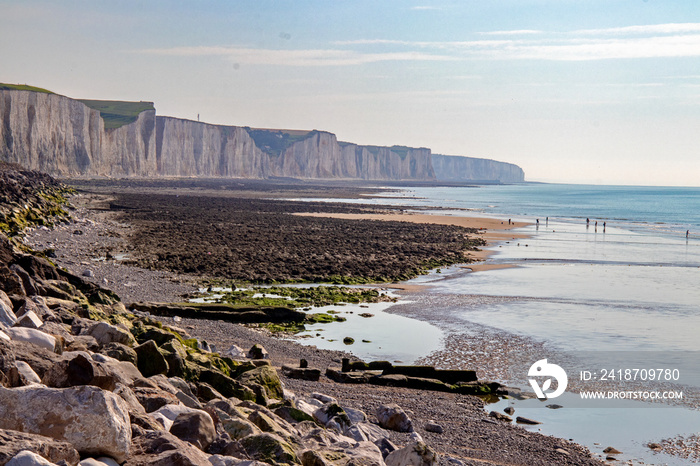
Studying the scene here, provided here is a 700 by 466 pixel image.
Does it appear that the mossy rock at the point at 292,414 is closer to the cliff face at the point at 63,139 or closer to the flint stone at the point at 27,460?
the flint stone at the point at 27,460

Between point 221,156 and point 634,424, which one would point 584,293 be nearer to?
point 634,424

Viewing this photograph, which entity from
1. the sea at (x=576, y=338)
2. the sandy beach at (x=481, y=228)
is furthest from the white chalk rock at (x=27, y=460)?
the sandy beach at (x=481, y=228)

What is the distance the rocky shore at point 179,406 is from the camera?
15.0 ft

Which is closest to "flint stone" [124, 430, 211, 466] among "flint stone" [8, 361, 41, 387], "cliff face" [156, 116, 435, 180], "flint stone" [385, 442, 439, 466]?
"flint stone" [8, 361, 41, 387]

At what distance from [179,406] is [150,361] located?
198cm

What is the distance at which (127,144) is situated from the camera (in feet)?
389

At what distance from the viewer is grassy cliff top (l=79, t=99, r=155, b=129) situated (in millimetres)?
119562

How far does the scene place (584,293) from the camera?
22.2m

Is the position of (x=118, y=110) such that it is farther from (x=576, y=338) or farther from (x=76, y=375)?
(x=76, y=375)

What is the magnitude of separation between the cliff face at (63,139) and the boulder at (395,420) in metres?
89.0

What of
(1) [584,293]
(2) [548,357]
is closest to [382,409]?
(2) [548,357]

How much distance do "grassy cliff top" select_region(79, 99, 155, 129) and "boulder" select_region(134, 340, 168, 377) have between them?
116 m

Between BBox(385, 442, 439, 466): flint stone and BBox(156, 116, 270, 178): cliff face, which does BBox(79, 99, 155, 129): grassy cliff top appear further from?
BBox(385, 442, 439, 466): flint stone

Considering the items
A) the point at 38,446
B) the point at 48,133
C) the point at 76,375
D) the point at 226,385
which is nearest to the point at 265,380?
the point at 226,385
